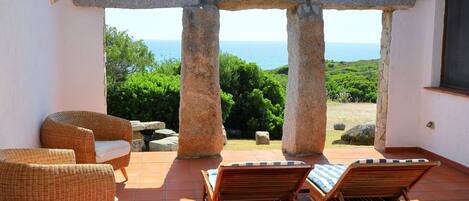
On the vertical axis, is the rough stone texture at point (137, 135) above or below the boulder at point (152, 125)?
below

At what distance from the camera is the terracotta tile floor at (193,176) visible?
5.22 meters

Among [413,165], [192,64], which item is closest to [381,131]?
[192,64]

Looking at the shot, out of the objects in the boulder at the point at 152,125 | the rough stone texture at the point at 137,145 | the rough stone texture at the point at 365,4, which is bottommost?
the rough stone texture at the point at 137,145

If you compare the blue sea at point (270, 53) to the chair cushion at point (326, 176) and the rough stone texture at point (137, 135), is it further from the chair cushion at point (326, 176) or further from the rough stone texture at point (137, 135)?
the chair cushion at point (326, 176)

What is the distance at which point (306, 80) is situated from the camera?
266 inches

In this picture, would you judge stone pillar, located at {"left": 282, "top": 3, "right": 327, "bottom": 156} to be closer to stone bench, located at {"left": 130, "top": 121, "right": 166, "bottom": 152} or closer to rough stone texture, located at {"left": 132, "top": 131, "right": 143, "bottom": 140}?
stone bench, located at {"left": 130, "top": 121, "right": 166, "bottom": 152}

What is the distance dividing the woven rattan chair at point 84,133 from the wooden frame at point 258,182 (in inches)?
57.5

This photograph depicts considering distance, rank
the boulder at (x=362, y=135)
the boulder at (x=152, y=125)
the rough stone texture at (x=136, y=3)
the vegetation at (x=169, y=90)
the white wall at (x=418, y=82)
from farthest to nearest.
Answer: the vegetation at (x=169, y=90)
the boulder at (x=362, y=135)
the boulder at (x=152, y=125)
the white wall at (x=418, y=82)
the rough stone texture at (x=136, y=3)

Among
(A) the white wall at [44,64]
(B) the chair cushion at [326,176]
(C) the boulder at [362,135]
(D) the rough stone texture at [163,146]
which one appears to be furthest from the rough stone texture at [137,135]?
(B) the chair cushion at [326,176]

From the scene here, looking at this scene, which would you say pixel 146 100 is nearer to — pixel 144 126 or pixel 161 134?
pixel 144 126

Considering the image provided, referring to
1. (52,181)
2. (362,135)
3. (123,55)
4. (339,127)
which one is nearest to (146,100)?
(362,135)

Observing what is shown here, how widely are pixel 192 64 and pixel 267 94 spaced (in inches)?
314

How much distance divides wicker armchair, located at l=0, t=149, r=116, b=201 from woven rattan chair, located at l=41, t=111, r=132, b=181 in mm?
1429

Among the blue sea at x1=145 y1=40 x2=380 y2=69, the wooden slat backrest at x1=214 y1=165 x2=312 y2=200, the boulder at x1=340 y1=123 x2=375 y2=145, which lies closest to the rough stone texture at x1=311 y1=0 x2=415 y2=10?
the wooden slat backrest at x1=214 y1=165 x2=312 y2=200
